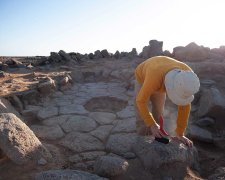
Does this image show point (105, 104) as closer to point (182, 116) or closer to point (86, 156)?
point (86, 156)

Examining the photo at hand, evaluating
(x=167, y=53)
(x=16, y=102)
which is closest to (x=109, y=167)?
(x=16, y=102)

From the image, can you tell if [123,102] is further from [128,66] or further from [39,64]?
[39,64]

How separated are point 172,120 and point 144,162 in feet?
5.88

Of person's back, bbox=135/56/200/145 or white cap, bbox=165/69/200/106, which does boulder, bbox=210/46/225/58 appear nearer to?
person's back, bbox=135/56/200/145

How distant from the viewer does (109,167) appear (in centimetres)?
328

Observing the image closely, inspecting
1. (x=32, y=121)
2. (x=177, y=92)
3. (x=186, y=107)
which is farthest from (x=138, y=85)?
(x=32, y=121)

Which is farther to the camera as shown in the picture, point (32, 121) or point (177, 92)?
point (32, 121)

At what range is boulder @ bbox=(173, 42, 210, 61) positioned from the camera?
9.40 m

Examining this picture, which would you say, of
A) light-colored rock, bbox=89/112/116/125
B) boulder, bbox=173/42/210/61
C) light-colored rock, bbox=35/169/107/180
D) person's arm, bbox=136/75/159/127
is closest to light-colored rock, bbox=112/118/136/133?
light-colored rock, bbox=89/112/116/125

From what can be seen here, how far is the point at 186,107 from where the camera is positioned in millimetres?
3441

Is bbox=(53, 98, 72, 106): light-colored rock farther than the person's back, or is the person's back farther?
bbox=(53, 98, 72, 106): light-colored rock

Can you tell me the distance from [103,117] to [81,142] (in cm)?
118

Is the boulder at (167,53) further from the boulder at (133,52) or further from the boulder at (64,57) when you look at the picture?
the boulder at (64,57)

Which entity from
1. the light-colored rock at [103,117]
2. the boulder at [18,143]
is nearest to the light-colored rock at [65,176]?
the boulder at [18,143]
